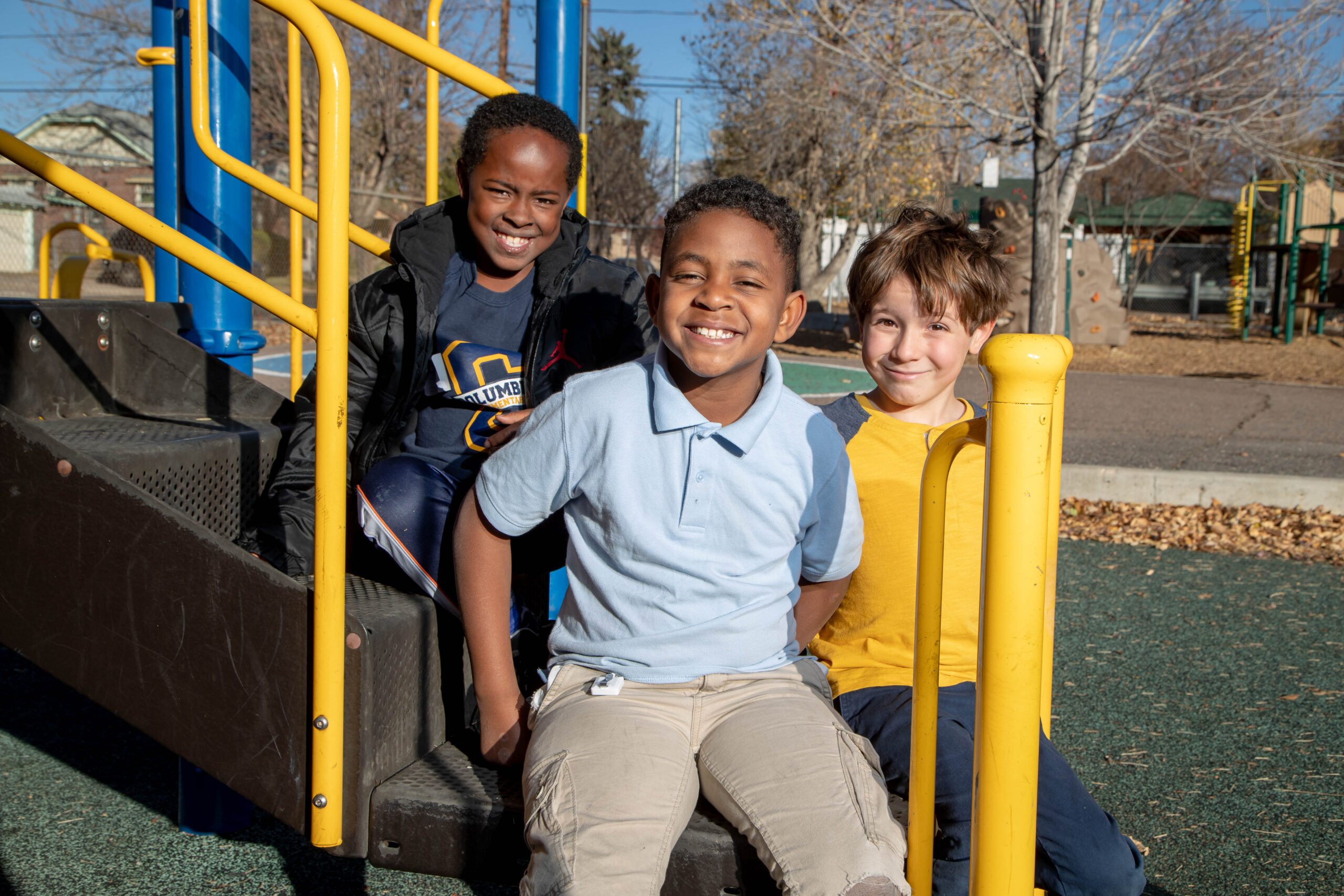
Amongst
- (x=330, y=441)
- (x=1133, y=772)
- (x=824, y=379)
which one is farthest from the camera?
(x=824, y=379)

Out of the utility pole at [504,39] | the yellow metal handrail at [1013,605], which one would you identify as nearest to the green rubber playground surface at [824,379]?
the yellow metal handrail at [1013,605]

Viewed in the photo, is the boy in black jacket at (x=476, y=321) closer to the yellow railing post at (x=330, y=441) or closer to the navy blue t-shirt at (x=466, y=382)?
the navy blue t-shirt at (x=466, y=382)

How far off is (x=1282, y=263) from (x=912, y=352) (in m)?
21.0

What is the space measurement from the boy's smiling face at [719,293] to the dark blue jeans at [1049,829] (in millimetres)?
669

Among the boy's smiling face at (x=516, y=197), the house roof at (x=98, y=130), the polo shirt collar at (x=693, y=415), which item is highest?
the house roof at (x=98, y=130)

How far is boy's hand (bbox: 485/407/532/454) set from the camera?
6.21ft

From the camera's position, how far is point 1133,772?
2809 millimetres

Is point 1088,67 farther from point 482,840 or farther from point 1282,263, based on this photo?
point 1282,263

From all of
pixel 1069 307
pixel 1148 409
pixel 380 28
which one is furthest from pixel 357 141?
pixel 380 28

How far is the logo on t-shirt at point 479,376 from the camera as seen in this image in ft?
6.95

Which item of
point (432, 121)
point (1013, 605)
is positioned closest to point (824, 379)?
point (432, 121)

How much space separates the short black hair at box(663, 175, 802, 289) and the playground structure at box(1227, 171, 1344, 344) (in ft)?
44.5

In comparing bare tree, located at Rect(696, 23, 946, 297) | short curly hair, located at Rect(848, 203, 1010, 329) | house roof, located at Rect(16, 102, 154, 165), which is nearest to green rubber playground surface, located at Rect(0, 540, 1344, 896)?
short curly hair, located at Rect(848, 203, 1010, 329)

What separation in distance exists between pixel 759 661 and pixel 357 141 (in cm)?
2283
